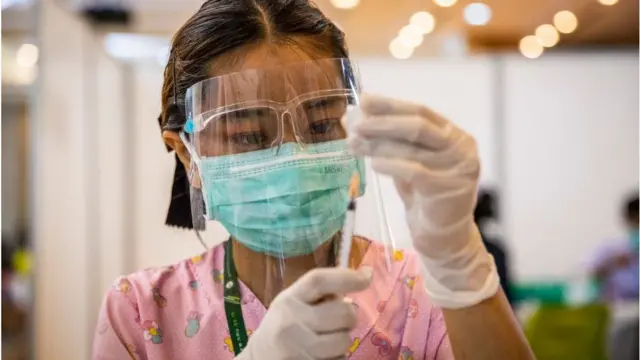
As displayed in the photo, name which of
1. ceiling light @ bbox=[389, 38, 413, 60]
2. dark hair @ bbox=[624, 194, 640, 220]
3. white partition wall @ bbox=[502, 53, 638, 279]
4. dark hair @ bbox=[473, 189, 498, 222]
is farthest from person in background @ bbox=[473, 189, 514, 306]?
dark hair @ bbox=[624, 194, 640, 220]

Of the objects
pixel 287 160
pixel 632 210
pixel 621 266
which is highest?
pixel 287 160

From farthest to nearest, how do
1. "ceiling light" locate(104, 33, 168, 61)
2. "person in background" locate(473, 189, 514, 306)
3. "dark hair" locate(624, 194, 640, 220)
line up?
1. "dark hair" locate(624, 194, 640, 220)
2. "person in background" locate(473, 189, 514, 306)
3. "ceiling light" locate(104, 33, 168, 61)

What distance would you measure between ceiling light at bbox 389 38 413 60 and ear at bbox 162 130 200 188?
0.52m

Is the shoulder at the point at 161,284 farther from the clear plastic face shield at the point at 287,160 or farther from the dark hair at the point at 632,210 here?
the dark hair at the point at 632,210

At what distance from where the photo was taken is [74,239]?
5.29 ft

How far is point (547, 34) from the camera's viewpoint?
174 centimetres

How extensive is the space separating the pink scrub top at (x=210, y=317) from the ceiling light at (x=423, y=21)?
61cm

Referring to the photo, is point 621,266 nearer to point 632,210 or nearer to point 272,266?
point 632,210

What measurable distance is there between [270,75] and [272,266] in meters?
0.19

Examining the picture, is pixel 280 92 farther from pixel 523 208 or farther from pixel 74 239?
pixel 523 208

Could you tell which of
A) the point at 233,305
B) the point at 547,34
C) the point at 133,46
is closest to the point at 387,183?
the point at 233,305

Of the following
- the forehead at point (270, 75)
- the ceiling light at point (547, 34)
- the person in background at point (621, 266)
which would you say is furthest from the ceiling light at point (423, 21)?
the person in background at point (621, 266)

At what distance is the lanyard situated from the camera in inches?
30.2

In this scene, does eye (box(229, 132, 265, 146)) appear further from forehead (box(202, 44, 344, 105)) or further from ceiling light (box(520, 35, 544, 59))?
ceiling light (box(520, 35, 544, 59))
